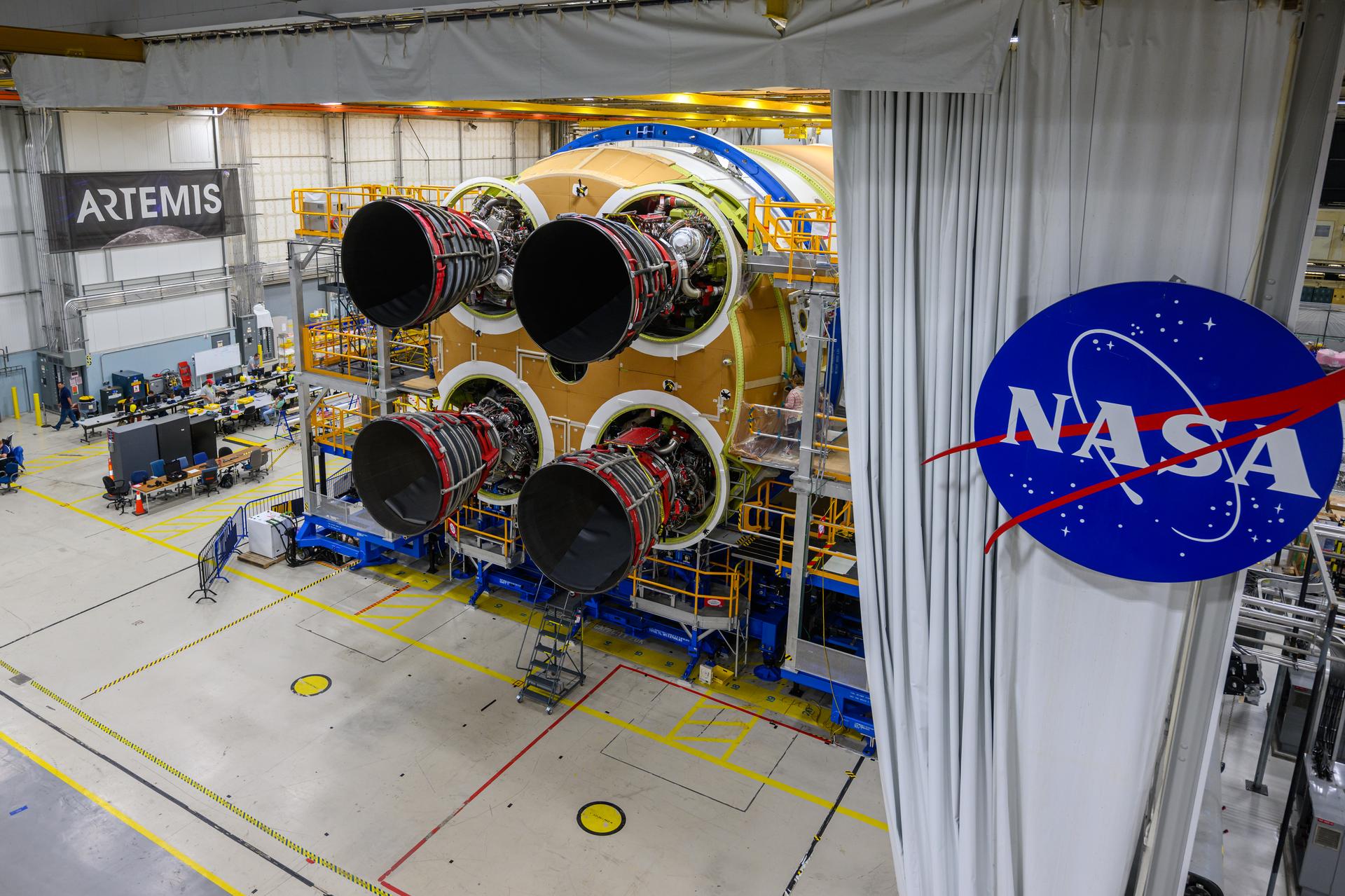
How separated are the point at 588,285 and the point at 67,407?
20.4 meters

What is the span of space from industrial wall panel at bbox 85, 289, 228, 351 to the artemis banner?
5.67 ft

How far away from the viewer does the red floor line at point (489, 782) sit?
9.78 metres

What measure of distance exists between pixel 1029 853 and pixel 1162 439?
2461 mm

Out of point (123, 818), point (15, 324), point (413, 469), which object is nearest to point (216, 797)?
point (123, 818)

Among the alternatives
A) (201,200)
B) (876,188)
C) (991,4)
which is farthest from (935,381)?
(201,200)

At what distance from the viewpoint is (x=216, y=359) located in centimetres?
2641

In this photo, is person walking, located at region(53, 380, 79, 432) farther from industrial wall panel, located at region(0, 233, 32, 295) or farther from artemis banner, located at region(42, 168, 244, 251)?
artemis banner, located at region(42, 168, 244, 251)

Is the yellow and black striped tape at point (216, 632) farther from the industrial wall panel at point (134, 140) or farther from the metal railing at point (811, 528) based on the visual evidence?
the industrial wall panel at point (134, 140)

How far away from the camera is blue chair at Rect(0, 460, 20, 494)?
20.0 m

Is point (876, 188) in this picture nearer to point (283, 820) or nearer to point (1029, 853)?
point (1029, 853)

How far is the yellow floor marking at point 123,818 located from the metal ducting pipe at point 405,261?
610cm

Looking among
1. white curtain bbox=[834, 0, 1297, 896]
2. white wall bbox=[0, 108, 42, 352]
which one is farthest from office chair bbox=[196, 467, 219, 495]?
white curtain bbox=[834, 0, 1297, 896]

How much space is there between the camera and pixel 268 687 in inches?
510

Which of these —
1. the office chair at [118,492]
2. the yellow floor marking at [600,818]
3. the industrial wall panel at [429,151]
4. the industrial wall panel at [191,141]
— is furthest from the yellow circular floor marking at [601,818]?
the industrial wall panel at [429,151]
